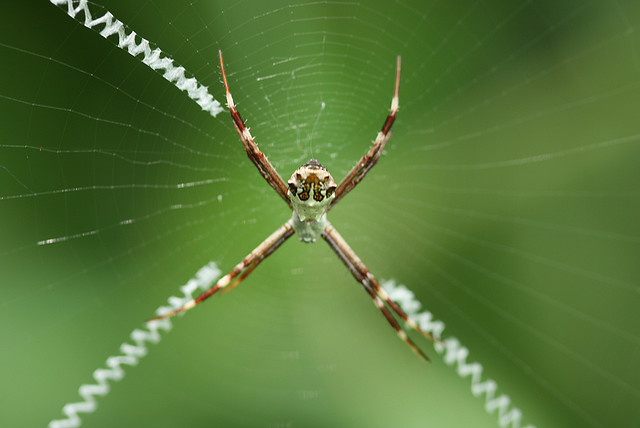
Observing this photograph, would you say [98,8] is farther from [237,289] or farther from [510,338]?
[510,338]

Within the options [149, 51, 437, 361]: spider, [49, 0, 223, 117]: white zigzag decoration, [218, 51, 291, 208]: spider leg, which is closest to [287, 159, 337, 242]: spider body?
[149, 51, 437, 361]: spider

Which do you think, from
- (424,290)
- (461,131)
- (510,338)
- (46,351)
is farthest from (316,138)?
(46,351)

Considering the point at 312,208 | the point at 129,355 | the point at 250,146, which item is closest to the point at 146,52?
the point at 250,146

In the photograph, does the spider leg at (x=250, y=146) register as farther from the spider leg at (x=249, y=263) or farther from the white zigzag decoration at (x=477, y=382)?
the white zigzag decoration at (x=477, y=382)

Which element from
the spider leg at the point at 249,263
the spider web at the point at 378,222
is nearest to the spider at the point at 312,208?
the spider leg at the point at 249,263

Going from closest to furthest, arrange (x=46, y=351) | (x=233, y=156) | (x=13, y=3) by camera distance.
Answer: (x=13, y=3)
(x=46, y=351)
(x=233, y=156)
